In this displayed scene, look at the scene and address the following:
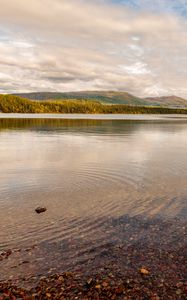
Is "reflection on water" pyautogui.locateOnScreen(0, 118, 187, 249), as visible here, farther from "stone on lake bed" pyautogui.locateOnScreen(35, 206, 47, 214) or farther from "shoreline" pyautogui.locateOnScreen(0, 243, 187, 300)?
"shoreline" pyautogui.locateOnScreen(0, 243, 187, 300)

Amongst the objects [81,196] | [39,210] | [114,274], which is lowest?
[114,274]

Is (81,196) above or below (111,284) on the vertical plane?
above

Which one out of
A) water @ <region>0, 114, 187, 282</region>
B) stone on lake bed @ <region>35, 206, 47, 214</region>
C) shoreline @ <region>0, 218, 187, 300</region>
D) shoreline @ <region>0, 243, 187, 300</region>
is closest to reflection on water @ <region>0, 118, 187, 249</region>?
water @ <region>0, 114, 187, 282</region>

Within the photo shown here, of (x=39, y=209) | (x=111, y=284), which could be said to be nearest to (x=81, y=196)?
(x=39, y=209)

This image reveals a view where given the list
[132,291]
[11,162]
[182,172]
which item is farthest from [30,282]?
[11,162]

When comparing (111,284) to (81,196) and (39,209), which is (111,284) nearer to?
(39,209)

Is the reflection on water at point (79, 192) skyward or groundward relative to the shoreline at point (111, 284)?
skyward

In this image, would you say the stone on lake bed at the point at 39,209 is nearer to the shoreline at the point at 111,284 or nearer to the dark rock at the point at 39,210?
the dark rock at the point at 39,210

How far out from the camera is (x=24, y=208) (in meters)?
17.2

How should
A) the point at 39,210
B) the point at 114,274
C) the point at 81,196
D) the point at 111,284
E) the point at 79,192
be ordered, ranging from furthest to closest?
the point at 79,192
the point at 81,196
the point at 39,210
the point at 114,274
the point at 111,284

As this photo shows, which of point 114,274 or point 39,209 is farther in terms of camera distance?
point 39,209

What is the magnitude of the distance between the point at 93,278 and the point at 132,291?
151 centimetres

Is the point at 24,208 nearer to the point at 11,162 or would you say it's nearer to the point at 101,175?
the point at 101,175

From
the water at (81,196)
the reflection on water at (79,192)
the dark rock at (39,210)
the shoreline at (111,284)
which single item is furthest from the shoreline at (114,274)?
the dark rock at (39,210)
